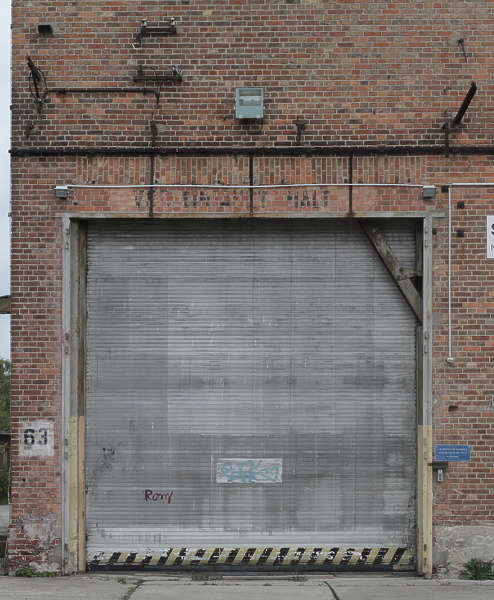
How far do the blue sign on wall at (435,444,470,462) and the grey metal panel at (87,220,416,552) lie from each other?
0.50m

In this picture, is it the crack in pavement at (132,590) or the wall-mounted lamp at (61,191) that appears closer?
the crack in pavement at (132,590)

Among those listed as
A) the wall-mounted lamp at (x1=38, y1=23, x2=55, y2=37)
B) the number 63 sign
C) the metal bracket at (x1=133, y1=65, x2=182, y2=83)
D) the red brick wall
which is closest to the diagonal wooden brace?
the red brick wall

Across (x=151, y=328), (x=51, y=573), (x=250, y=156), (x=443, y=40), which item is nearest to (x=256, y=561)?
(x=51, y=573)

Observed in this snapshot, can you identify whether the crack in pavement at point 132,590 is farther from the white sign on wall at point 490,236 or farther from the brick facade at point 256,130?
the white sign on wall at point 490,236

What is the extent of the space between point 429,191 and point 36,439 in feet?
21.9

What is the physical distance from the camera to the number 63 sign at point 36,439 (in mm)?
10219

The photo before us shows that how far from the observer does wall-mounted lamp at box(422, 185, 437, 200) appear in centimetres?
1030

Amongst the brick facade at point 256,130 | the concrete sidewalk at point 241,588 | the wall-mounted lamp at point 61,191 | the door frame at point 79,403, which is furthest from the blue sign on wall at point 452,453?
the wall-mounted lamp at point 61,191

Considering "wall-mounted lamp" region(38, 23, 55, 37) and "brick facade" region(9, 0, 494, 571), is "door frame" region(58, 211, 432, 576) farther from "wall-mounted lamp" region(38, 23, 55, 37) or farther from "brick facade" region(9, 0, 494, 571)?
"wall-mounted lamp" region(38, 23, 55, 37)

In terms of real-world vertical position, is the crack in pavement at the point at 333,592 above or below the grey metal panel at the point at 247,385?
below

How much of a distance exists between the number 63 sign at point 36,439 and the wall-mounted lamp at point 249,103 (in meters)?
5.28

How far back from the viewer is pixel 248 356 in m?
10.7

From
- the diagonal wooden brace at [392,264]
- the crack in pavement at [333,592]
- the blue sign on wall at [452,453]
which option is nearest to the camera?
the crack in pavement at [333,592]

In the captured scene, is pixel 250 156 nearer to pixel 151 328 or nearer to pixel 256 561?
pixel 151 328
